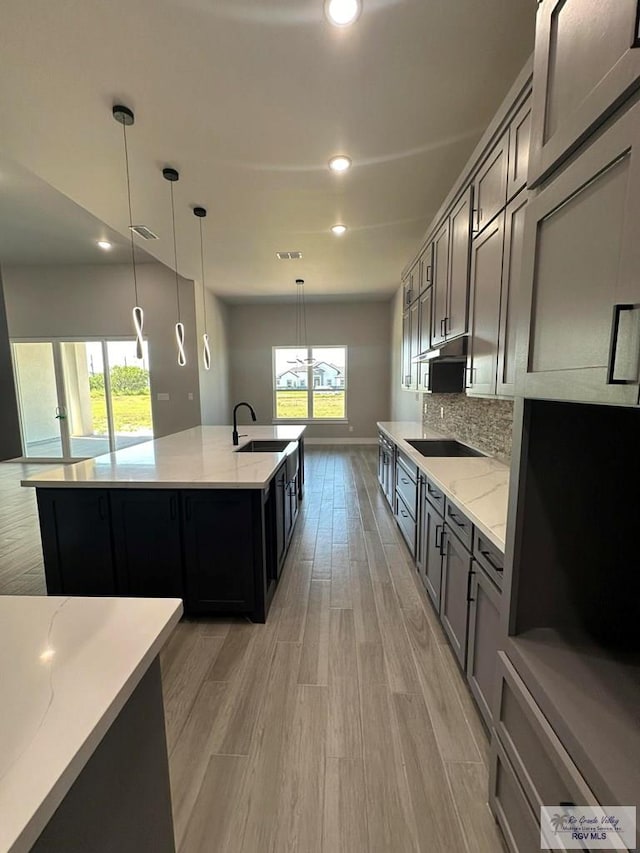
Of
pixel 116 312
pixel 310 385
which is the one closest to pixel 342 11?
pixel 116 312

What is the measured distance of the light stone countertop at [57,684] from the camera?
18.8 inches

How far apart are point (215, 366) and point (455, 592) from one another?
245 inches

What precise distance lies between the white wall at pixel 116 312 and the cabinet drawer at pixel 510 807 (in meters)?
5.93

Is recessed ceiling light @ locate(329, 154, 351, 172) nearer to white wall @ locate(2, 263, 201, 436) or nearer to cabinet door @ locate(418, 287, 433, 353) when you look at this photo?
cabinet door @ locate(418, 287, 433, 353)

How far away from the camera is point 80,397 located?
267 inches

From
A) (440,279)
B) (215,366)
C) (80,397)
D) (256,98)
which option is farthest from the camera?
(215,366)

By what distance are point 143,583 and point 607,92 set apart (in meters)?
2.77

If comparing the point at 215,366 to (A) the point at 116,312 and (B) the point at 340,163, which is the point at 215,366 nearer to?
(A) the point at 116,312

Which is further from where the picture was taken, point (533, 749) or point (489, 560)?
point (489, 560)

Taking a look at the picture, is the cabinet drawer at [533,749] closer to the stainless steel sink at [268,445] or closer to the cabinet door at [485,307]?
the cabinet door at [485,307]

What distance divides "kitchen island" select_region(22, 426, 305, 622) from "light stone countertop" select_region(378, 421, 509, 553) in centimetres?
105

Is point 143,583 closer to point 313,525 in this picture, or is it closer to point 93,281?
point 313,525

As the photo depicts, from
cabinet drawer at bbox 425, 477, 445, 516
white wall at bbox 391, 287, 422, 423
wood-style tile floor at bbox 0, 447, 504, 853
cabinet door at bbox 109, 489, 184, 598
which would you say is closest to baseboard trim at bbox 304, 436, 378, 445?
white wall at bbox 391, 287, 422, 423

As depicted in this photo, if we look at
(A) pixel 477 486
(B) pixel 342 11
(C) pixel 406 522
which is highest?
(B) pixel 342 11
